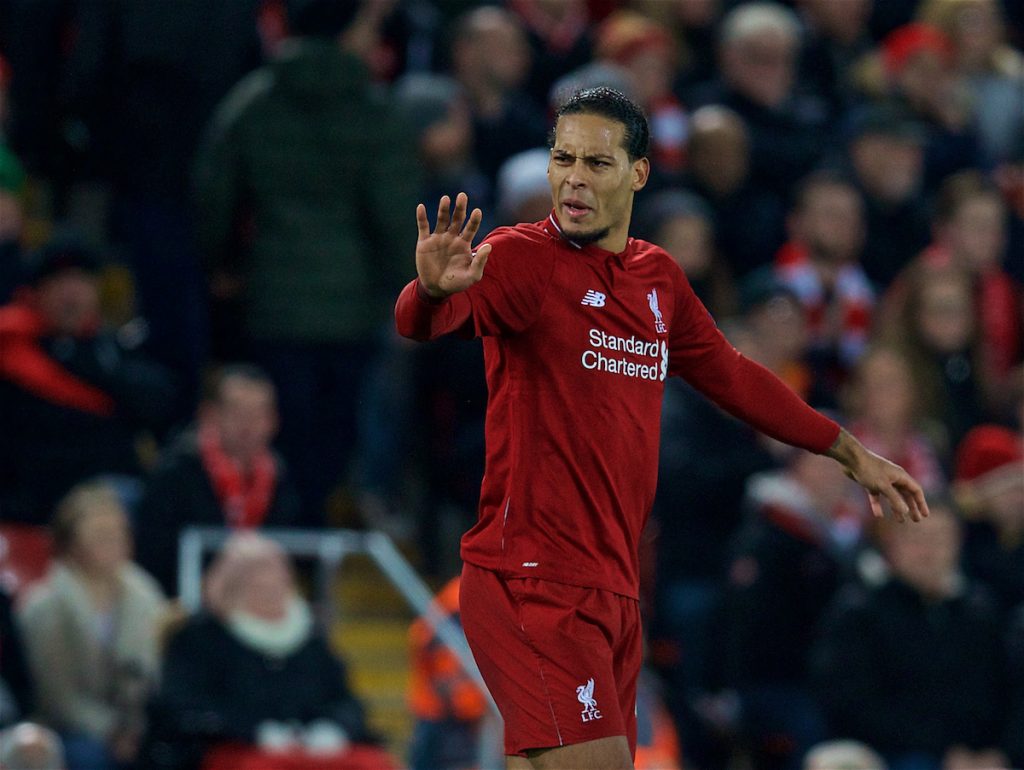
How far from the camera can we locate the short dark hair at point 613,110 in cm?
505

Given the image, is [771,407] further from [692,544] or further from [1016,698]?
Result: [1016,698]

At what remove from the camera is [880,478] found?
5602 mm

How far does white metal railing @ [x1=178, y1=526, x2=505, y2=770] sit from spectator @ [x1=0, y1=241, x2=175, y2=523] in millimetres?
548

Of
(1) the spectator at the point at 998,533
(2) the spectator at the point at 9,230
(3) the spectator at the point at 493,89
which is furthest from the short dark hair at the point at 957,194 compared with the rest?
(2) the spectator at the point at 9,230

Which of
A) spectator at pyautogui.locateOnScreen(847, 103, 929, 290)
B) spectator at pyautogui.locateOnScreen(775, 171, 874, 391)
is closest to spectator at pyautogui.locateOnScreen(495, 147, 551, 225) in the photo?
spectator at pyautogui.locateOnScreen(775, 171, 874, 391)

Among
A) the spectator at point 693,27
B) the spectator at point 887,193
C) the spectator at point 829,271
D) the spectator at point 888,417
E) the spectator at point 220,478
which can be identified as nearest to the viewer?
the spectator at point 220,478

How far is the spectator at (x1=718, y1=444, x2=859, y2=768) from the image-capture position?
30.6 ft

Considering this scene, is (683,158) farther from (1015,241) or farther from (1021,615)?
(1021,615)

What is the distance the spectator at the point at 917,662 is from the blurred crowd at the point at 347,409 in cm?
1

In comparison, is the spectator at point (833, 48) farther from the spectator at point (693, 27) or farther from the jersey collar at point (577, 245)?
the jersey collar at point (577, 245)

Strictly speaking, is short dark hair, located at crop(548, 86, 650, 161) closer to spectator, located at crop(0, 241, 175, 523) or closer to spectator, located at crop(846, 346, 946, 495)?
spectator, located at crop(0, 241, 175, 523)

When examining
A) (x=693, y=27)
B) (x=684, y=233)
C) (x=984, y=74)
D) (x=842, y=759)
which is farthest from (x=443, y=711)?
(x=984, y=74)

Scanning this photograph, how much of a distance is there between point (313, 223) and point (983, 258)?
3.80 m

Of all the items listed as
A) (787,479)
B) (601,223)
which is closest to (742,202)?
(787,479)
